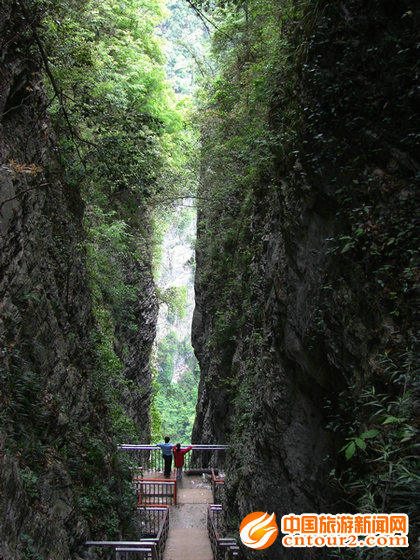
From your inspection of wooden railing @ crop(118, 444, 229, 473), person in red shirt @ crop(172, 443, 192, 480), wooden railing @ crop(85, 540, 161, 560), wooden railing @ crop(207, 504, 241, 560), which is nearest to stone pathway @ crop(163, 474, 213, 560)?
wooden railing @ crop(207, 504, 241, 560)

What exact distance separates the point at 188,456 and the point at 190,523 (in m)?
4.45

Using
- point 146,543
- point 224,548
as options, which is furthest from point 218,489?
point 146,543

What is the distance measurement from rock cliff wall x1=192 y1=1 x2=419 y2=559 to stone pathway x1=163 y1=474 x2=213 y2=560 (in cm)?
93

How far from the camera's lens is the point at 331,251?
5.13m

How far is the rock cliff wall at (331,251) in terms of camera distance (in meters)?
4.49

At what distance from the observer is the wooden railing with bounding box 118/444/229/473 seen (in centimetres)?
1134

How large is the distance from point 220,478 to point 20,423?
22.3ft

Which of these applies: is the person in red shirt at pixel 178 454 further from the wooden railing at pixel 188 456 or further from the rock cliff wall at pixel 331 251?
the rock cliff wall at pixel 331 251

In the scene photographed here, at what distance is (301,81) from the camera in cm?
639

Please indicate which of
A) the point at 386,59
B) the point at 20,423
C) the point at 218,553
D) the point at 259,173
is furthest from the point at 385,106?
the point at 218,553

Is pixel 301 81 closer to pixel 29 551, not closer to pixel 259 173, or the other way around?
pixel 259 173

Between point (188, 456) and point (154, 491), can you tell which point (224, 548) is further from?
point (188, 456)

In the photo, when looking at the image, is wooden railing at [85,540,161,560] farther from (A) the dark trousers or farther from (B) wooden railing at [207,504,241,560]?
(A) the dark trousers

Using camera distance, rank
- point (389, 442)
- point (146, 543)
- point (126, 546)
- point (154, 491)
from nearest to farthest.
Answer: point (389, 442), point (146, 543), point (126, 546), point (154, 491)
